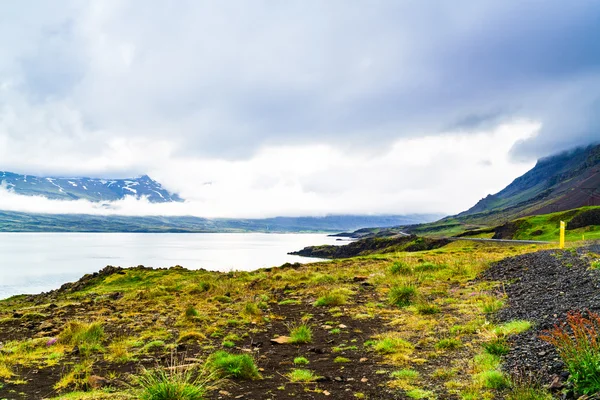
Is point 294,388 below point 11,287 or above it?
above

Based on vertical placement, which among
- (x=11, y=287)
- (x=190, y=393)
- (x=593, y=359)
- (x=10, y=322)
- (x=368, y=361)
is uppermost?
(x=593, y=359)

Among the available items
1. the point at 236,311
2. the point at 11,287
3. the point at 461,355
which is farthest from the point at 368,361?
the point at 11,287

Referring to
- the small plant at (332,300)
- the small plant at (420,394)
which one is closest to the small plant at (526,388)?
the small plant at (420,394)

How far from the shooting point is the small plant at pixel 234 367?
358 inches

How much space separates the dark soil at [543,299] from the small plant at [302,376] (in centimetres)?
413

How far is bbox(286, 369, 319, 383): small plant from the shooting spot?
894cm

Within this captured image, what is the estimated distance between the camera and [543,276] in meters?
17.5

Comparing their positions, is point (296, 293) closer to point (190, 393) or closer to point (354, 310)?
point (354, 310)

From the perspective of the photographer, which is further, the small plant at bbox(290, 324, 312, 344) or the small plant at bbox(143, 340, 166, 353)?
the small plant at bbox(290, 324, 312, 344)

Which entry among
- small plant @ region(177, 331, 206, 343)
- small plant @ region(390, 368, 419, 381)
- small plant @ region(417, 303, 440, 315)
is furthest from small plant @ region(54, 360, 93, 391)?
small plant @ region(417, 303, 440, 315)

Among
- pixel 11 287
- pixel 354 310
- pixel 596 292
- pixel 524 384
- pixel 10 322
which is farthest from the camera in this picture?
pixel 11 287

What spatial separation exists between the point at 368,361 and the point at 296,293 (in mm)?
12396

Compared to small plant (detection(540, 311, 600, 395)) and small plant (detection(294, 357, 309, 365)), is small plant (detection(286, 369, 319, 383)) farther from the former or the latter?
small plant (detection(540, 311, 600, 395))

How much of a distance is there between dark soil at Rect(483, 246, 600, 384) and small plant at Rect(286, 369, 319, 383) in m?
4.13
